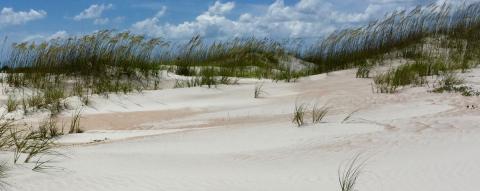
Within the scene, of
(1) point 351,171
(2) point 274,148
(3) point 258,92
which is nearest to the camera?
(1) point 351,171

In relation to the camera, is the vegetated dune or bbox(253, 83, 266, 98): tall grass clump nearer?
the vegetated dune

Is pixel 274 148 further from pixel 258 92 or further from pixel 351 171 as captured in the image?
pixel 258 92

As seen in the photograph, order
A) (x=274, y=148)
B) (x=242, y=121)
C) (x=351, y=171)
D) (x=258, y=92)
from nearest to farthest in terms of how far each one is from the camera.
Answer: (x=351, y=171)
(x=274, y=148)
(x=242, y=121)
(x=258, y=92)

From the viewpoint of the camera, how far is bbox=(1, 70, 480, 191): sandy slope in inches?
150

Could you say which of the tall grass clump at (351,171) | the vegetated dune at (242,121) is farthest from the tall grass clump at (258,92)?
the tall grass clump at (351,171)

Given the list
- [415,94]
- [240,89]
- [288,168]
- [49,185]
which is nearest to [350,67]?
[240,89]

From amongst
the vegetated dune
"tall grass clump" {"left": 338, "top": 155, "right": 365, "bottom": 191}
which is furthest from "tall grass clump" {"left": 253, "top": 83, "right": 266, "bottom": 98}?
"tall grass clump" {"left": 338, "top": 155, "right": 365, "bottom": 191}

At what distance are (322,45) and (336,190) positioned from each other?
10187 millimetres

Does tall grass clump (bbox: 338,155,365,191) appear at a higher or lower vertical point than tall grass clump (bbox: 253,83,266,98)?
lower

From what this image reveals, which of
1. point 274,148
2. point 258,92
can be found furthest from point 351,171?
point 258,92

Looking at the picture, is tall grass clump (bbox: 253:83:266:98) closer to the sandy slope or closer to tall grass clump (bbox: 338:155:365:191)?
the sandy slope

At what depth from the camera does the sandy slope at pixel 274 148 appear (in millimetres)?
3820

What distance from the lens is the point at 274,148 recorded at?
492 centimetres

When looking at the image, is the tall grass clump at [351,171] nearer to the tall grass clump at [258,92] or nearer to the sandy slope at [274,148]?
the sandy slope at [274,148]
